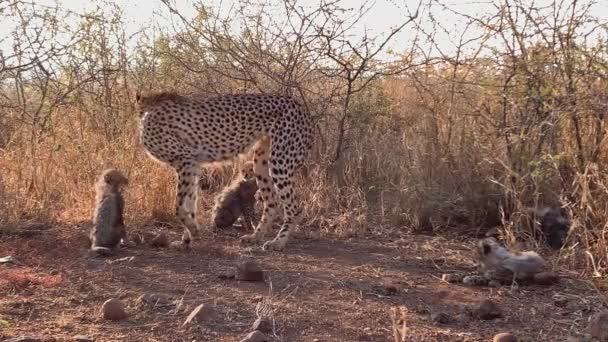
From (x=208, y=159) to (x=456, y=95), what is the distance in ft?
9.31

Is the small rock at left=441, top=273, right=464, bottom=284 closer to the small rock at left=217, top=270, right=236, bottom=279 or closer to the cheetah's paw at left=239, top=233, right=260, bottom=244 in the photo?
the small rock at left=217, top=270, right=236, bottom=279

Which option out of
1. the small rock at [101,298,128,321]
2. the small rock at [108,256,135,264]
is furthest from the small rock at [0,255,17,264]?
the small rock at [101,298,128,321]

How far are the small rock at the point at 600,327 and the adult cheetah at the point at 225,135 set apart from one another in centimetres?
301

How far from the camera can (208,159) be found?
6.48 m

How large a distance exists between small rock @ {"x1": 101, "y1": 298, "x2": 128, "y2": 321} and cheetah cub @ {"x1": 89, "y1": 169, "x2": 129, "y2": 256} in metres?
1.44

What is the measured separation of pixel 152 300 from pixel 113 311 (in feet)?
1.09

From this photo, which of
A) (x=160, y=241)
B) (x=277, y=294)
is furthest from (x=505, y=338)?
(x=160, y=241)

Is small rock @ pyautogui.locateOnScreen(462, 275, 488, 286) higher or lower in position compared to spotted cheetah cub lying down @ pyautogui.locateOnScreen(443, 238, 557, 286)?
lower

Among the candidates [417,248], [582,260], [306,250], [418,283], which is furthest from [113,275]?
[582,260]

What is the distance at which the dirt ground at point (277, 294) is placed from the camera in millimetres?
3896

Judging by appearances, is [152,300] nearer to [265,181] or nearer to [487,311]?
[487,311]

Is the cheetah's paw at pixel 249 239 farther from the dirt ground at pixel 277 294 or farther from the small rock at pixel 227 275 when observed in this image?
the small rock at pixel 227 275

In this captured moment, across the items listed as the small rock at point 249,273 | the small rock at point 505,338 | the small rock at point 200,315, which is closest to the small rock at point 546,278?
the small rock at point 505,338

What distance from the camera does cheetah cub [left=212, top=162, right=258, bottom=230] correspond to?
661 cm
